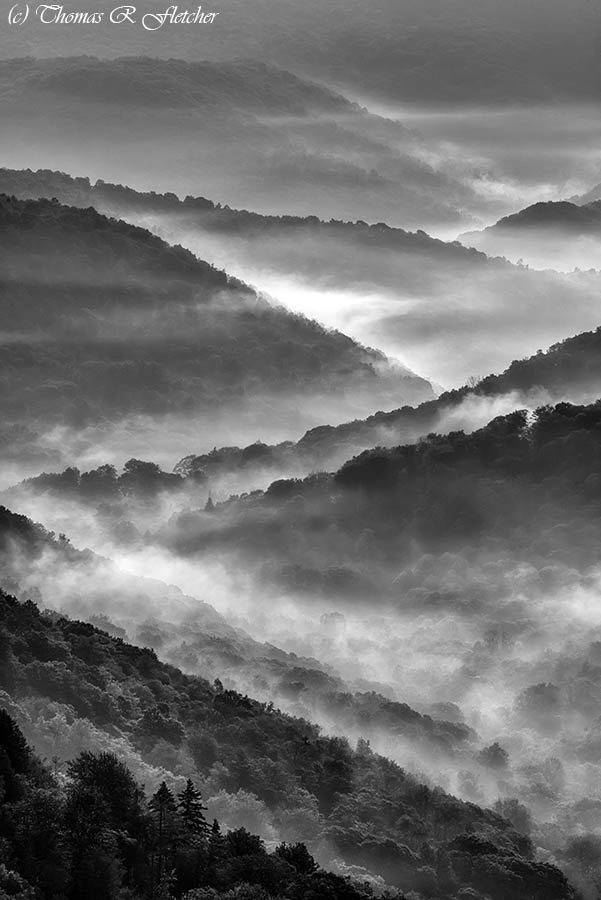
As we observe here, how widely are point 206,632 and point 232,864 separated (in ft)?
200

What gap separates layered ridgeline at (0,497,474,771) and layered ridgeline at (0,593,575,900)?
29.0ft

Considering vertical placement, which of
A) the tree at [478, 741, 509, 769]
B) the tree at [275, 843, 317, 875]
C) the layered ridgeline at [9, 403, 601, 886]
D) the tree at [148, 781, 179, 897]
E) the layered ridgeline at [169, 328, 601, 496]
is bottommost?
the tree at [148, 781, 179, 897]

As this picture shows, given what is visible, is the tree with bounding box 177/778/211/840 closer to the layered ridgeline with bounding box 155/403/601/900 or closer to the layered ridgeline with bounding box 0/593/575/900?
the layered ridgeline with bounding box 0/593/575/900

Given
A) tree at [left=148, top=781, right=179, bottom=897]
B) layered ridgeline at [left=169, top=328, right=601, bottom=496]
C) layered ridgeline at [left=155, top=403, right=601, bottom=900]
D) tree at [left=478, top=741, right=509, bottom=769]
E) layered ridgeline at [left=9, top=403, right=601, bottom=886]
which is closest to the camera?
tree at [left=148, top=781, right=179, bottom=897]

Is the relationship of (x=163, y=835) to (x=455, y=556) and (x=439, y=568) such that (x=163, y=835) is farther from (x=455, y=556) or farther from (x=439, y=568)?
(x=455, y=556)

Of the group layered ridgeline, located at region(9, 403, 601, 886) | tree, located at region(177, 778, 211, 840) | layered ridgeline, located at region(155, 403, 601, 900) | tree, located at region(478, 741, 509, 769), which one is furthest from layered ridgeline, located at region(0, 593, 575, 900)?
layered ridgeline, located at region(155, 403, 601, 900)

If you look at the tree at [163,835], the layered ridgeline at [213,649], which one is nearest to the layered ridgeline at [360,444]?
the layered ridgeline at [213,649]

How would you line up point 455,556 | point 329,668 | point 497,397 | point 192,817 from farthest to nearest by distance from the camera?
point 497,397
point 455,556
point 329,668
point 192,817

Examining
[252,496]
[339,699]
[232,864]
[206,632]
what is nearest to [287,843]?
[232,864]

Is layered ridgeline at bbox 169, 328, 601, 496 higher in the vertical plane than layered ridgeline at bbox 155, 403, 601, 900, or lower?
higher

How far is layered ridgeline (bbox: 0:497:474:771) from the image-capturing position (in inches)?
5138

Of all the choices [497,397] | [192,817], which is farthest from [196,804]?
[497,397]

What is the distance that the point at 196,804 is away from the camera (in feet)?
288

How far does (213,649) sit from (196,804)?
50108 mm
